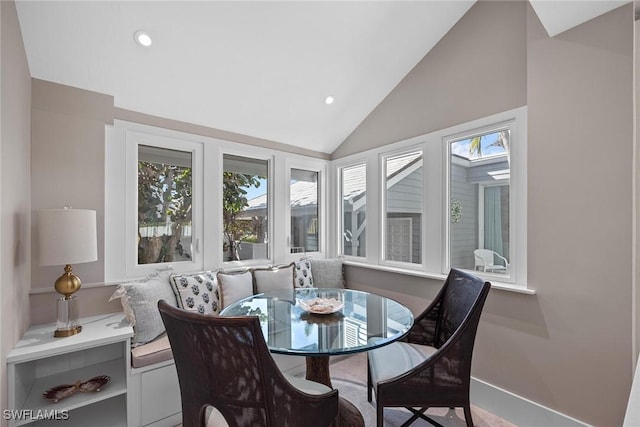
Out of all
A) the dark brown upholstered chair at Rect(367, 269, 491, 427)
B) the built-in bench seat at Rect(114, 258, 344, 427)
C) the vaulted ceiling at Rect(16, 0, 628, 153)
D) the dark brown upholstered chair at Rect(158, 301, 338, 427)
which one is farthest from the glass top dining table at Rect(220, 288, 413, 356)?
the vaulted ceiling at Rect(16, 0, 628, 153)

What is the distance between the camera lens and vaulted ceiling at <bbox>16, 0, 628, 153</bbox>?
6.55ft

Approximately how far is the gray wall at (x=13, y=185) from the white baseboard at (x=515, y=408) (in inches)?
120

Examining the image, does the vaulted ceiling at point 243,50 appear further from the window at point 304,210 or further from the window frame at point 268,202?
the window at point 304,210

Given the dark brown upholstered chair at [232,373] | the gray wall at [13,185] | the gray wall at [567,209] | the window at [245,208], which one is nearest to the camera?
the dark brown upholstered chair at [232,373]

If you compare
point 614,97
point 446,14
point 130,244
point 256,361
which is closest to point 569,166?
point 614,97

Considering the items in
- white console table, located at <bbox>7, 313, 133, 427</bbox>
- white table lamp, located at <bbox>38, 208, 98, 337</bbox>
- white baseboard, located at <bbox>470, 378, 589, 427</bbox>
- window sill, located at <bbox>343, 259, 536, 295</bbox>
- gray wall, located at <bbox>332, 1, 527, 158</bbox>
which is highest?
gray wall, located at <bbox>332, 1, 527, 158</bbox>

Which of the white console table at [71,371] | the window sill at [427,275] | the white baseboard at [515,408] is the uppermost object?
the window sill at [427,275]

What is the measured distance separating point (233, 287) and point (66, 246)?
1.27 metres

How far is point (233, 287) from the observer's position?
2746 mm

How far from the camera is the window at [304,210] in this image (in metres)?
3.82

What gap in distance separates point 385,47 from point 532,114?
139cm

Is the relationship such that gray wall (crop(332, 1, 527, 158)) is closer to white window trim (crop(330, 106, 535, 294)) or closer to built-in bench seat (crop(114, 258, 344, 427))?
white window trim (crop(330, 106, 535, 294))

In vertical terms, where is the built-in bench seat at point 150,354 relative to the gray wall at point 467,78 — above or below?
below

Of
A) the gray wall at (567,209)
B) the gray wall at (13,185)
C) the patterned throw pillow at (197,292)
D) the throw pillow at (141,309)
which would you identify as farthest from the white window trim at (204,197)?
the gray wall at (567,209)
